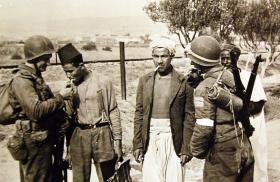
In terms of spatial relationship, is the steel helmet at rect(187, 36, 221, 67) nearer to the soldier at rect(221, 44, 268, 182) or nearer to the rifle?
the rifle

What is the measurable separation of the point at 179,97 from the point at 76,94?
3.64ft

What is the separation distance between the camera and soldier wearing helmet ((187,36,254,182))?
3.33 m

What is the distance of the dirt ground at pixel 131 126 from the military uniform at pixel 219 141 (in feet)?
8.79

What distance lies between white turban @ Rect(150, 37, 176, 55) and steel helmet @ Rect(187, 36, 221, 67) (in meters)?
0.64

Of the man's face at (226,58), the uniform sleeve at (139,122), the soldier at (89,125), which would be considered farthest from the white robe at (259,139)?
the soldier at (89,125)

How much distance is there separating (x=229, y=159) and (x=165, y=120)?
2.94ft

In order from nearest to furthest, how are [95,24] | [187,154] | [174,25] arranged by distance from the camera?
[187,154], [174,25], [95,24]

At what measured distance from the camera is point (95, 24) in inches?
3905

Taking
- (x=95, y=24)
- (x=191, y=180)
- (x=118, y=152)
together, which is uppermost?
(x=118, y=152)

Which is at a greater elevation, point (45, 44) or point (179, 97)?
point (45, 44)

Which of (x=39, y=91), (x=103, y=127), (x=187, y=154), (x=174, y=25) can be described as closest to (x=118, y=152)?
(x=103, y=127)

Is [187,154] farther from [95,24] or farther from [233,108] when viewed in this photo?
[95,24]

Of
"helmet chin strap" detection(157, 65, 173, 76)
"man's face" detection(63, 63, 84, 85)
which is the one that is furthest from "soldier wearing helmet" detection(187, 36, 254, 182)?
"man's face" detection(63, 63, 84, 85)

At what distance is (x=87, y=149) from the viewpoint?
14.0ft
